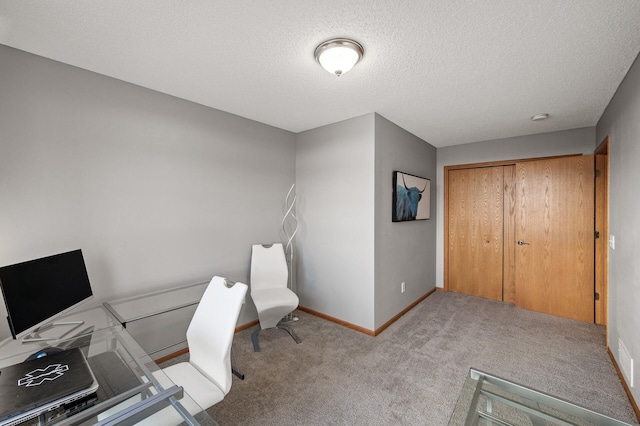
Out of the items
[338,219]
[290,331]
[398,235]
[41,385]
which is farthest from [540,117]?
[41,385]

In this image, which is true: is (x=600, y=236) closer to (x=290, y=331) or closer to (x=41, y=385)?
(x=290, y=331)

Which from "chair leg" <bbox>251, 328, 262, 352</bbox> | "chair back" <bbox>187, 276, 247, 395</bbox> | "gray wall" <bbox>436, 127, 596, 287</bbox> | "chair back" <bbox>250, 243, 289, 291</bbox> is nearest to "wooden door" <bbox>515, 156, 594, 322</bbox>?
"gray wall" <bbox>436, 127, 596, 287</bbox>

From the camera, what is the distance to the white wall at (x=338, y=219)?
2986 mm

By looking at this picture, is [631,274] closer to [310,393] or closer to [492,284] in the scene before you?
[492,284]

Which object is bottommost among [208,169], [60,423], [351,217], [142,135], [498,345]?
[498,345]

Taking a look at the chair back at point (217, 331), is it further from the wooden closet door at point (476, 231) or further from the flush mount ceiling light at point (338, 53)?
the wooden closet door at point (476, 231)

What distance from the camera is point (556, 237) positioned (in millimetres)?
3482

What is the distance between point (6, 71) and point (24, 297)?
4.90 ft

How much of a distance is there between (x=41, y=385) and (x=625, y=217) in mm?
3647

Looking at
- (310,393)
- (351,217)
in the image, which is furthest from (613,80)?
(310,393)

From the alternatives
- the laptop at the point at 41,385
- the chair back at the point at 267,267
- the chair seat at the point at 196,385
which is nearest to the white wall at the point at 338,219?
the chair back at the point at 267,267

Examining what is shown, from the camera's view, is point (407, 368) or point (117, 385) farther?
point (407, 368)

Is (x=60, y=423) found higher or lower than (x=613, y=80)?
lower

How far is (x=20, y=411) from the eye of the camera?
35.6 inches
